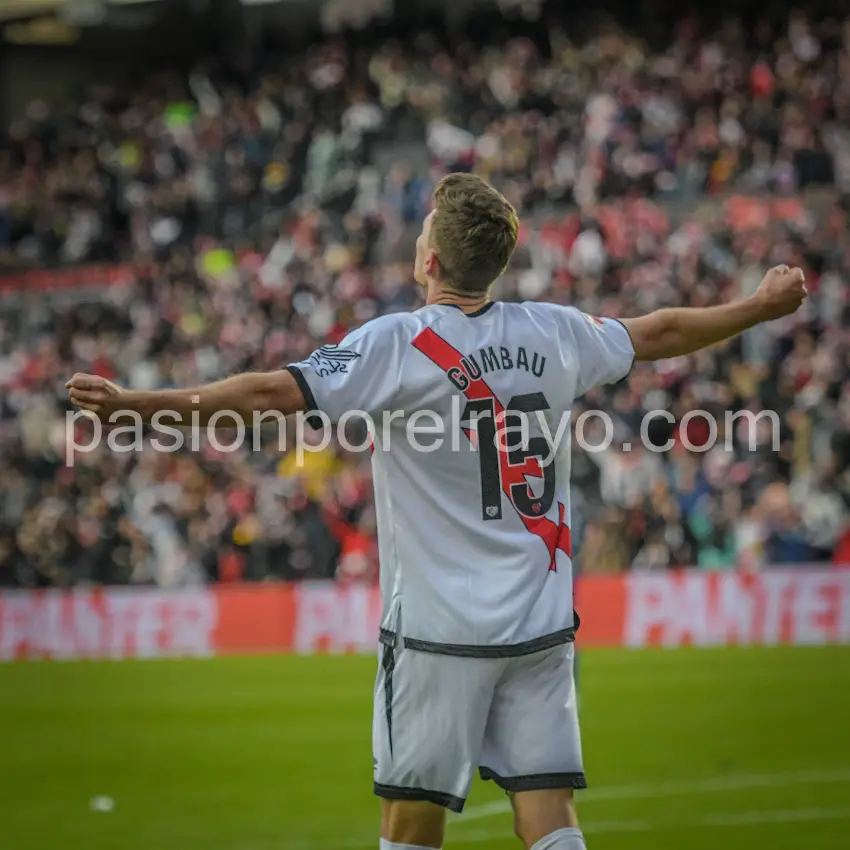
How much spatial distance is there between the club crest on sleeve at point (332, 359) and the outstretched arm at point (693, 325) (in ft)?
3.07

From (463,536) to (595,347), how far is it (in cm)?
71

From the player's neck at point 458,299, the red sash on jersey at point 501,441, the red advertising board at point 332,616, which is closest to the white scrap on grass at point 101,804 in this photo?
the red sash on jersey at point 501,441

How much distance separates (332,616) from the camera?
63.7ft

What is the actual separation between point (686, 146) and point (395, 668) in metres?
19.5

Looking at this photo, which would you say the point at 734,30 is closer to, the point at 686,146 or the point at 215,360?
the point at 686,146

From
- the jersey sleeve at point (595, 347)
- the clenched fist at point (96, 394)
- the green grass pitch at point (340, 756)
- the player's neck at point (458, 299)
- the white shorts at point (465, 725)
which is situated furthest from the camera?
the green grass pitch at point (340, 756)

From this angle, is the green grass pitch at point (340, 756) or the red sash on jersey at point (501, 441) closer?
the red sash on jersey at point (501, 441)

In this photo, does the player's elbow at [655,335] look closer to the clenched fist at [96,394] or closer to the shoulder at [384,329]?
the shoulder at [384,329]

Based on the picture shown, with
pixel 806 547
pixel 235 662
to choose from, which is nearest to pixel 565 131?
pixel 806 547

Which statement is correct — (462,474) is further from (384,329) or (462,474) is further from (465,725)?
(465,725)

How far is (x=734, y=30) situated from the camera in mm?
24938

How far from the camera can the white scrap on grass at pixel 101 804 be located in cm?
977

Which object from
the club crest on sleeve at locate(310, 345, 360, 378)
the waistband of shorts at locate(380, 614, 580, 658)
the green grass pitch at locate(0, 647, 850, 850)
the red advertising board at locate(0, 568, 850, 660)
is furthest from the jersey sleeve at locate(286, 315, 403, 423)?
the red advertising board at locate(0, 568, 850, 660)

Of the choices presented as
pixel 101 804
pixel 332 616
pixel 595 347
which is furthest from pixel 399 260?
pixel 595 347
